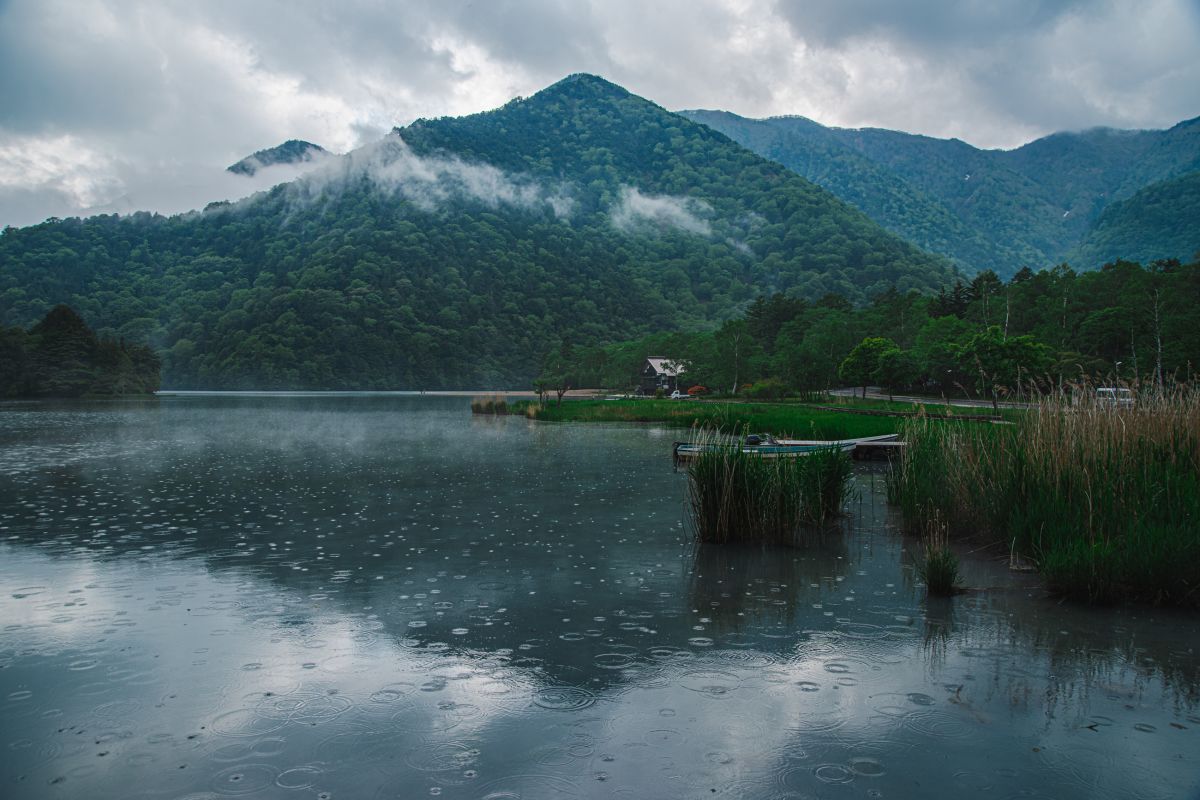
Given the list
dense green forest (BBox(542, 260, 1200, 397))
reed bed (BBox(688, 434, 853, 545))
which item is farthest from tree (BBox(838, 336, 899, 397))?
reed bed (BBox(688, 434, 853, 545))

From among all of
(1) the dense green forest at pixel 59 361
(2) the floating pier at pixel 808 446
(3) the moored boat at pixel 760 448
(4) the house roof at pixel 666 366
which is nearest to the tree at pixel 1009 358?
(2) the floating pier at pixel 808 446

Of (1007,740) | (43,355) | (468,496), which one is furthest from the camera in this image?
(43,355)

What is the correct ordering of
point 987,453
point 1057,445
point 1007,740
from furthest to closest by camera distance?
point 987,453, point 1057,445, point 1007,740

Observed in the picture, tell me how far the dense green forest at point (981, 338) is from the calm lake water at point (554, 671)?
27.2 metres

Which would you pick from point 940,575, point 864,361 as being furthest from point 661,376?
point 940,575

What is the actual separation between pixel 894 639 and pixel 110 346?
146 metres

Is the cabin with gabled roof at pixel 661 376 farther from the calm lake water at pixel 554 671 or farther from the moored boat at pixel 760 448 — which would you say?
the calm lake water at pixel 554 671

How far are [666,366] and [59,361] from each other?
9200 centimetres

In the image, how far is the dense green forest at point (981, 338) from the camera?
58.1 metres

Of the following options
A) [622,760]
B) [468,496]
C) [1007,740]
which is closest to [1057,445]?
[1007,740]

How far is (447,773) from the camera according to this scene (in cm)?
686

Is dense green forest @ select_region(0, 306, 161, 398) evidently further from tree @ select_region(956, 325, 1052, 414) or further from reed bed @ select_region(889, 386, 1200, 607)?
reed bed @ select_region(889, 386, 1200, 607)

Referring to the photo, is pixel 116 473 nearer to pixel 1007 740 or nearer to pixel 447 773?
pixel 447 773

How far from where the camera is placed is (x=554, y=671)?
9305mm
